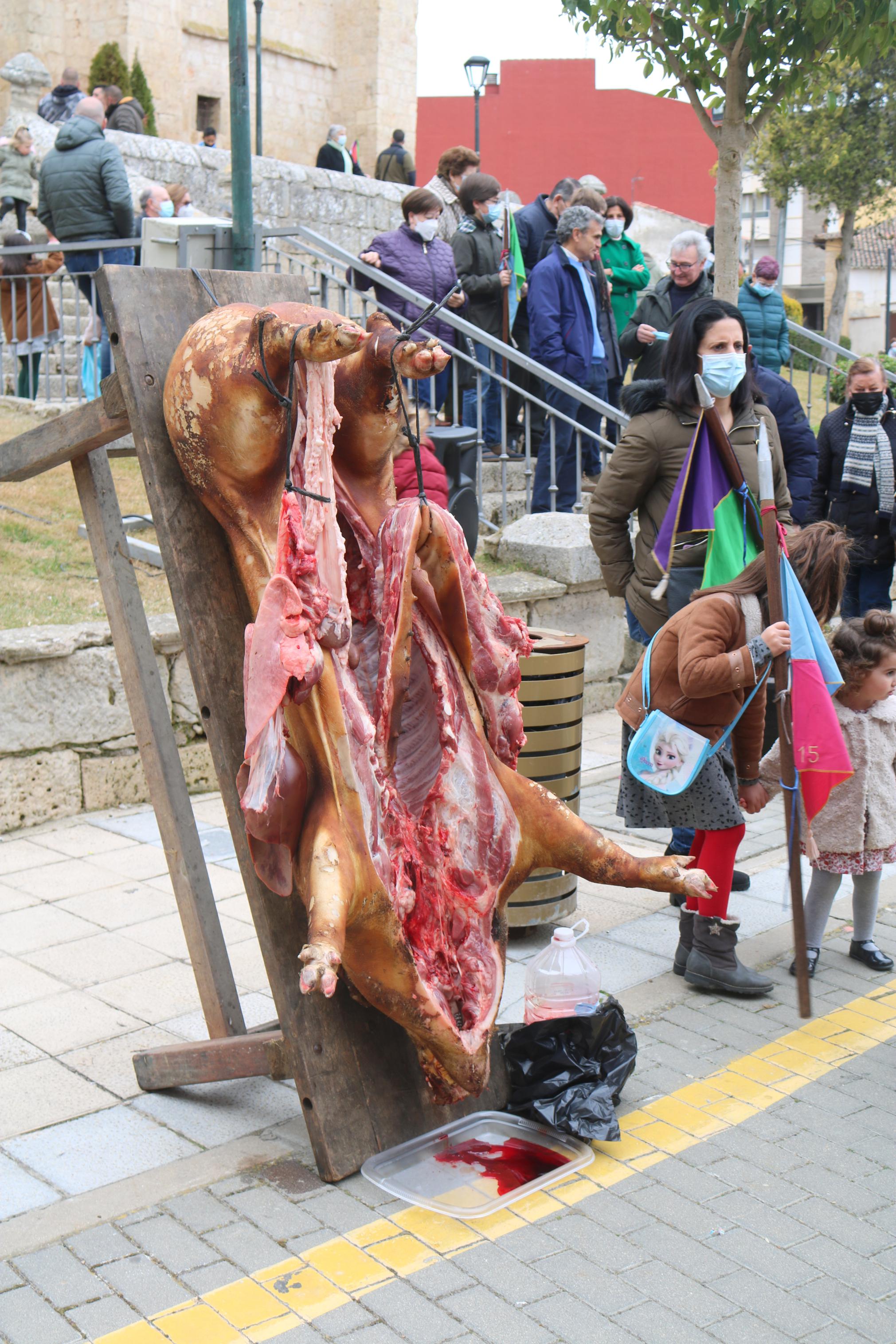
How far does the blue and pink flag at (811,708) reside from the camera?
4.38 metres

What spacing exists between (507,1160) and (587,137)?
35837 mm

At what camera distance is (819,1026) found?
14.7 feet

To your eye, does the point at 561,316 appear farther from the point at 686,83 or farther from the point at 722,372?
the point at 722,372

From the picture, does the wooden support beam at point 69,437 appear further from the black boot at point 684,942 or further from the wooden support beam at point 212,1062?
the black boot at point 684,942

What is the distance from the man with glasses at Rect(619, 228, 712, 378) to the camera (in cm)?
833

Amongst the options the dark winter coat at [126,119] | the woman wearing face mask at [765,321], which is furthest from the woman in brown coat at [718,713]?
the dark winter coat at [126,119]

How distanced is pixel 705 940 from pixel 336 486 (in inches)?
87.9

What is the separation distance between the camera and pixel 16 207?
48.1 feet

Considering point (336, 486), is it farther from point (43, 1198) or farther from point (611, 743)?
point (611, 743)

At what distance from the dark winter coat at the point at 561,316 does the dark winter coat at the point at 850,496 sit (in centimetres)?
196

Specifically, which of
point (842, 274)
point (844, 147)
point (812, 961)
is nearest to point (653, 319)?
point (812, 961)

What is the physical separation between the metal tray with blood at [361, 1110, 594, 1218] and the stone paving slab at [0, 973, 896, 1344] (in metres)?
0.04

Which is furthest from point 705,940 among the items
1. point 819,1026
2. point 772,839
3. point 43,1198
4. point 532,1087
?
point 43,1198

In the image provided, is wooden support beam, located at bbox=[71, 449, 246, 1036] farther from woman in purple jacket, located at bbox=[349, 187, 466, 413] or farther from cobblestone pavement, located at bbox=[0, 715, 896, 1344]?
woman in purple jacket, located at bbox=[349, 187, 466, 413]
